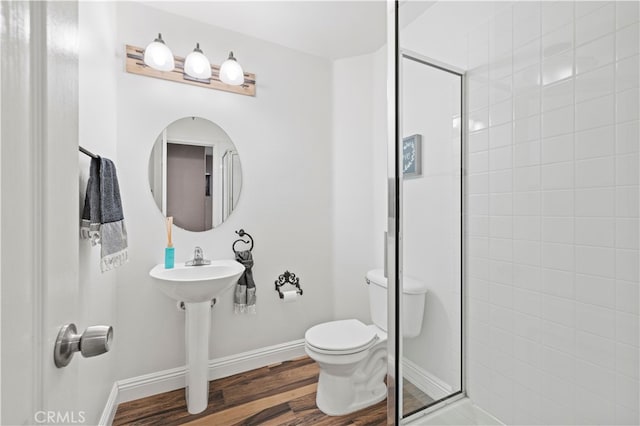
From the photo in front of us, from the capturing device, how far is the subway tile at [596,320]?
1023mm

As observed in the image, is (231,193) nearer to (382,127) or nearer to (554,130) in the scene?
(382,127)

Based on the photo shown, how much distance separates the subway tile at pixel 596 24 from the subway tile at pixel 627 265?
2.39ft

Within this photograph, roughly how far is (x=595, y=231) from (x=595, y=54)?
60 centimetres

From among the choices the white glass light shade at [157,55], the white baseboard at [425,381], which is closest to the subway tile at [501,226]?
the white baseboard at [425,381]

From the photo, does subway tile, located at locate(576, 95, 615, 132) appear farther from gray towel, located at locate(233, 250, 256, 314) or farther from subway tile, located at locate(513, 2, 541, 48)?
gray towel, located at locate(233, 250, 256, 314)

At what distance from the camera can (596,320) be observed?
3.46ft

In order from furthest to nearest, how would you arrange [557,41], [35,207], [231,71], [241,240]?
[241,240]
[231,71]
[557,41]
[35,207]

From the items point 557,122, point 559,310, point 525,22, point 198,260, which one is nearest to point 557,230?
point 559,310

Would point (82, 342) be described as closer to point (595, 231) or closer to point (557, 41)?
point (595, 231)

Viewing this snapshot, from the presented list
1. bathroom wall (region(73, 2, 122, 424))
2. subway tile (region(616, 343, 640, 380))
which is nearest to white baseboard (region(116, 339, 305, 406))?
bathroom wall (region(73, 2, 122, 424))

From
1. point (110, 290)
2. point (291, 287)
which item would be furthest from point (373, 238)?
point (110, 290)

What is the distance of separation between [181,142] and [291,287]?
4.04ft

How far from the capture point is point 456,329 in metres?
1.47

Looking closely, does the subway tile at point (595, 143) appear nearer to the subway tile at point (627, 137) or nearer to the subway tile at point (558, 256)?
the subway tile at point (627, 137)
